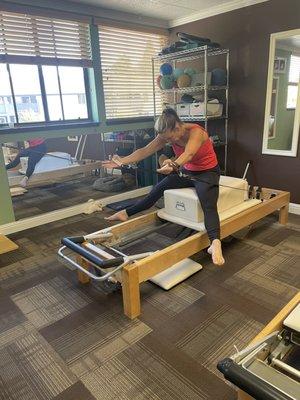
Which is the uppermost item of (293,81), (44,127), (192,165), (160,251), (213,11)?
(213,11)

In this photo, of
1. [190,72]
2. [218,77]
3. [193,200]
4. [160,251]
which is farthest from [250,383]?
[190,72]

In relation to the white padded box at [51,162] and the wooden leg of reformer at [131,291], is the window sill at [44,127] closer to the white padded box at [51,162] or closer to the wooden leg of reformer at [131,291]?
the white padded box at [51,162]

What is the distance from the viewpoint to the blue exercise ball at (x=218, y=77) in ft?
11.2

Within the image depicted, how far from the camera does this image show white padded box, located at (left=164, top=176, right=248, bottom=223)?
2.29 m

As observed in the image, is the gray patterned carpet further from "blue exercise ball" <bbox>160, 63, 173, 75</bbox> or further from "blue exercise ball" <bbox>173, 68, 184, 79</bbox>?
"blue exercise ball" <bbox>160, 63, 173, 75</bbox>

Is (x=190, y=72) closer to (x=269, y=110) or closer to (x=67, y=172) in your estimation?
(x=269, y=110)

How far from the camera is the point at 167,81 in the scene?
367 centimetres

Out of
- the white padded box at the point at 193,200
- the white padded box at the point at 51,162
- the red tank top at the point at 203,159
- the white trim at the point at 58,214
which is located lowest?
the white trim at the point at 58,214

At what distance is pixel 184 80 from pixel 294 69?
3.89ft

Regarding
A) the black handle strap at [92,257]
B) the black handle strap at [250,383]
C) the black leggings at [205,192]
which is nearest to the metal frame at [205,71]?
the black leggings at [205,192]

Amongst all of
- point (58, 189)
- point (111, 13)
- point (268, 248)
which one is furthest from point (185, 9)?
point (268, 248)

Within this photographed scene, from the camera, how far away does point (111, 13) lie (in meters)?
3.46

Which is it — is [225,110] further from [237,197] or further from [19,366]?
[19,366]

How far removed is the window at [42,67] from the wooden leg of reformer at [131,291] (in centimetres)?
226
